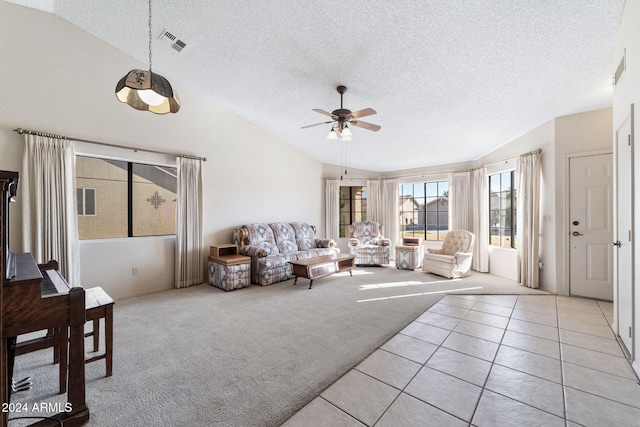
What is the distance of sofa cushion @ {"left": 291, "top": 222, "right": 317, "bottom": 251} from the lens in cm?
605

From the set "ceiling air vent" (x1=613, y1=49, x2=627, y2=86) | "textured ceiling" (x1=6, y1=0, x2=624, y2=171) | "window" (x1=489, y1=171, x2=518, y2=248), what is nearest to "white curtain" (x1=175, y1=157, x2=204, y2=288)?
"textured ceiling" (x1=6, y1=0, x2=624, y2=171)

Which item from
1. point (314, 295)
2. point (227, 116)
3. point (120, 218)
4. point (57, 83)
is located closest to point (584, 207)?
point (314, 295)

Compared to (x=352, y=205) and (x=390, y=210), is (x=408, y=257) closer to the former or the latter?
(x=390, y=210)

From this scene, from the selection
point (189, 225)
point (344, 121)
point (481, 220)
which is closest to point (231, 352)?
point (189, 225)

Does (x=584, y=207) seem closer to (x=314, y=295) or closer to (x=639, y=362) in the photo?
(x=639, y=362)

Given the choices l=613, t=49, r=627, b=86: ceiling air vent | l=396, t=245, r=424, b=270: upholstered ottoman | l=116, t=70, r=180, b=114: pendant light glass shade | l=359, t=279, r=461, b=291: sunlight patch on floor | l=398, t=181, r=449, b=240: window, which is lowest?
l=359, t=279, r=461, b=291: sunlight patch on floor

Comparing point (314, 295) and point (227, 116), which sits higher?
point (227, 116)

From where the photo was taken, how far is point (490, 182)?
5.71 meters

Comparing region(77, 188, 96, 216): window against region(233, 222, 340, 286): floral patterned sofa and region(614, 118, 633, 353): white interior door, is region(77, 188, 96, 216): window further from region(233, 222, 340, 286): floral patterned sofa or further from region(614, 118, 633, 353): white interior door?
region(614, 118, 633, 353): white interior door

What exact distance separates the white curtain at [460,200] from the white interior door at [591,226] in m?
2.18

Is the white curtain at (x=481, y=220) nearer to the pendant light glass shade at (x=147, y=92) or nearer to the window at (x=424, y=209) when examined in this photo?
the window at (x=424, y=209)

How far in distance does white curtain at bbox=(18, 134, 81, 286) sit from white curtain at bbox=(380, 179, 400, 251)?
6.38 metres

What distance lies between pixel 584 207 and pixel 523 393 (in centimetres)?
348

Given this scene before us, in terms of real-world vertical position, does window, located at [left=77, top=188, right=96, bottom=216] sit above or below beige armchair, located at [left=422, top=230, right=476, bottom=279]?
above
